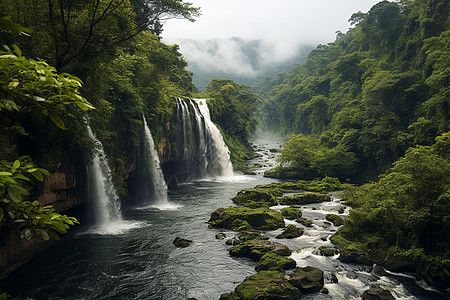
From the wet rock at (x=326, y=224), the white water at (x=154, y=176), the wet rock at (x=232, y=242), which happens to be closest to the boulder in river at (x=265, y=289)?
the wet rock at (x=232, y=242)

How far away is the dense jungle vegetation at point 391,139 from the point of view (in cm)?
1365

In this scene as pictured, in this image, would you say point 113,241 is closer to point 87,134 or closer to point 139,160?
point 87,134

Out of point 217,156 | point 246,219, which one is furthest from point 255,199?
point 217,156

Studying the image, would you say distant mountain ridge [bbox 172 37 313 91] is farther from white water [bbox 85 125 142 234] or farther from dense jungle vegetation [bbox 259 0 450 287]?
white water [bbox 85 125 142 234]

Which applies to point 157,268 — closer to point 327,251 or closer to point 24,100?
point 327,251

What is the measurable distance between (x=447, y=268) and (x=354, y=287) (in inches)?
159

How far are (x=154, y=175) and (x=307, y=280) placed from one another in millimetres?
17097

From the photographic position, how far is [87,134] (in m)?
16.8

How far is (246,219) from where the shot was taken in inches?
784

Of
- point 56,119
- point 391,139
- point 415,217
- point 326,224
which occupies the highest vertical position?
point 391,139

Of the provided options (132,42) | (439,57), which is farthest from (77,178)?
(439,57)

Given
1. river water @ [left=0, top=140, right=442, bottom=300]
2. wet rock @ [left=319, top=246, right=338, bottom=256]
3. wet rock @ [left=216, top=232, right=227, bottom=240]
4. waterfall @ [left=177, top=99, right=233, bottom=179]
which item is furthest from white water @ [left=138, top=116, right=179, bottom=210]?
wet rock @ [left=319, top=246, right=338, bottom=256]

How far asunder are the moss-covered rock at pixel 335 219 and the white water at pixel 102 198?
13143 mm

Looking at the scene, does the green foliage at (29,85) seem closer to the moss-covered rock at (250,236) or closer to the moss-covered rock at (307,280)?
the moss-covered rock at (307,280)
